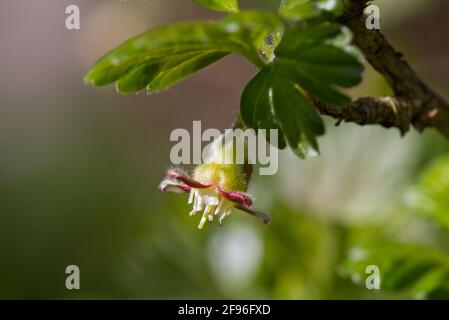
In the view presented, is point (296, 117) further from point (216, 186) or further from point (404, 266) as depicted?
point (404, 266)

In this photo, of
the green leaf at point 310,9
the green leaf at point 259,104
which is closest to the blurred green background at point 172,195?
the green leaf at point 259,104

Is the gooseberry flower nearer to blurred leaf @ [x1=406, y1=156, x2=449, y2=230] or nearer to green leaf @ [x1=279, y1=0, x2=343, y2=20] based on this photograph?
green leaf @ [x1=279, y1=0, x2=343, y2=20]

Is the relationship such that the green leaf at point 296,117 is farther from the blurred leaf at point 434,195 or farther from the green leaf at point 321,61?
the blurred leaf at point 434,195

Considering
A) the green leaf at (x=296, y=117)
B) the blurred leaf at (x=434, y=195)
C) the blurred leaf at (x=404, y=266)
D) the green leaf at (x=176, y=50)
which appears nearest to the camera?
the green leaf at (x=176, y=50)

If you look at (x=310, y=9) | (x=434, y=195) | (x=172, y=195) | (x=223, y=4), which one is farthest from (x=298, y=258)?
(x=310, y=9)

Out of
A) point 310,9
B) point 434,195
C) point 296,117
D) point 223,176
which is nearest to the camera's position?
point 310,9

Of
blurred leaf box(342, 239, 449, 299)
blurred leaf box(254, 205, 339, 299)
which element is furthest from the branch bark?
blurred leaf box(254, 205, 339, 299)
